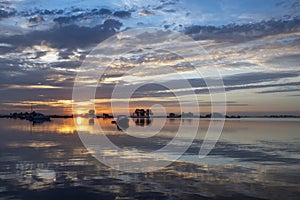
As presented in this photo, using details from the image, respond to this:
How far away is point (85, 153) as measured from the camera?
28.0m

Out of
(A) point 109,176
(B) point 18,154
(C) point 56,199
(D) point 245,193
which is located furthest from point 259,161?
(B) point 18,154

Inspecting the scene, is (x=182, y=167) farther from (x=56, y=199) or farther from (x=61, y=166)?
(x=56, y=199)

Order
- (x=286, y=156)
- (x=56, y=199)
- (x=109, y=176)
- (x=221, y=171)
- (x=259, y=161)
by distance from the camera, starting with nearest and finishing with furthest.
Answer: (x=56, y=199)
(x=109, y=176)
(x=221, y=171)
(x=259, y=161)
(x=286, y=156)

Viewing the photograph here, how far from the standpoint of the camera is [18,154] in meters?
27.2

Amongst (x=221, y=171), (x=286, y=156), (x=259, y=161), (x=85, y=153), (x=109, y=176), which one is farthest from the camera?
(x=85, y=153)

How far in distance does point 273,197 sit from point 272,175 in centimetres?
491

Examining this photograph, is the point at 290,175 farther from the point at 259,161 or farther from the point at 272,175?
the point at 259,161

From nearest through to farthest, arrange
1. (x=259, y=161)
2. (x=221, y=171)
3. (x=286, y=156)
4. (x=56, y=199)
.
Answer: (x=56, y=199), (x=221, y=171), (x=259, y=161), (x=286, y=156)

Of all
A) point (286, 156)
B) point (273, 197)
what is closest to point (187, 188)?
point (273, 197)

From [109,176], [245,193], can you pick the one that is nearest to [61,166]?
[109,176]

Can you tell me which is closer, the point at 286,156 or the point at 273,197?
the point at 273,197

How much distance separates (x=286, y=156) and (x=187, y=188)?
1341 centimetres

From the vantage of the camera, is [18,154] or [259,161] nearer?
[259,161]

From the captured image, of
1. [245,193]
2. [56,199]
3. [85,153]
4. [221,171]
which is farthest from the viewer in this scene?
[85,153]
